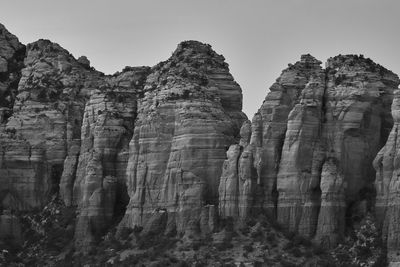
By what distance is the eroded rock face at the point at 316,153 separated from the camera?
5546 inches

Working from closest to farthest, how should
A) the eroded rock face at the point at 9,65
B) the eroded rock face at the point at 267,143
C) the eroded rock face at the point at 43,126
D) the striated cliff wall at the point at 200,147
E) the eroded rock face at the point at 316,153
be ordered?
the eroded rock face at the point at 316,153, the striated cliff wall at the point at 200,147, the eroded rock face at the point at 267,143, the eroded rock face at the point at 43,126, the eroded rock face at the point at 9,65

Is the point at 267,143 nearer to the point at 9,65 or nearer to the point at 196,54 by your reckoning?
the point at 196,54

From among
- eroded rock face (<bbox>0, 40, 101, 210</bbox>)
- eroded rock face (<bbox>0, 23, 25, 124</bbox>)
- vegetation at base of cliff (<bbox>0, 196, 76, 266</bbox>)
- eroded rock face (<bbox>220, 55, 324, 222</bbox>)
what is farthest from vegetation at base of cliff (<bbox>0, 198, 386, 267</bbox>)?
eroded rock face (<bbox>0, 23, 25, 124</bbox>)

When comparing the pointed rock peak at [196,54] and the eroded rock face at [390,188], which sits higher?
the pointed rock peak at [196,54]

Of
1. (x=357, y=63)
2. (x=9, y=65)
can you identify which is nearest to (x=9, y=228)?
(x=9, y=65)

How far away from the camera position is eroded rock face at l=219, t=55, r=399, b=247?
462 feet

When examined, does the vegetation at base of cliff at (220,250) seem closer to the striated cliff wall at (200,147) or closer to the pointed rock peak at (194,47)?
the striated cliff wall at (200,147)

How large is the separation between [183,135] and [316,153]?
13.8 meters

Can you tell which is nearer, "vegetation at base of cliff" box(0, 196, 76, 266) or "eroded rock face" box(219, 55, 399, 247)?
"eroded rock face" box(219, 55, 399, 247)

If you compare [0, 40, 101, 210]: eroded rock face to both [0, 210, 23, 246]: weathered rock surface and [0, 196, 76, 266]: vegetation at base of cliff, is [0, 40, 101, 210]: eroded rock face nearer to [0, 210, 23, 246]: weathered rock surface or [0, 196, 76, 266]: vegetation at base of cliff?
[0, 196, 76, 266]: vegetation at base of cliff

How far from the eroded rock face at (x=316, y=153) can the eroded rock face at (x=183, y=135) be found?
11.7 ft

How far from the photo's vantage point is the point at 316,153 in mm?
142500

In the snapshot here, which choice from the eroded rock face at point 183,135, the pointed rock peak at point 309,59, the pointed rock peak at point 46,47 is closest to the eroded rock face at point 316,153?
the pointed rock peak at point 309,59

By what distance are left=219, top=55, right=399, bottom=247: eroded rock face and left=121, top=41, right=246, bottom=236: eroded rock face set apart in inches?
140
